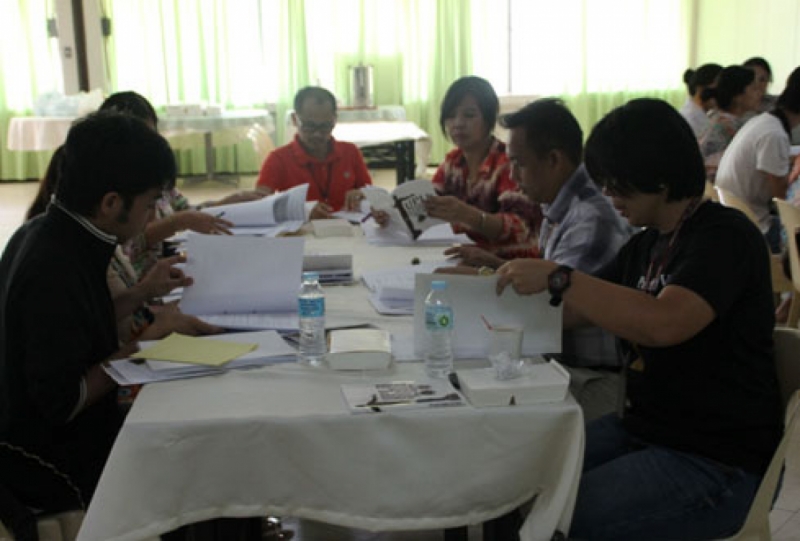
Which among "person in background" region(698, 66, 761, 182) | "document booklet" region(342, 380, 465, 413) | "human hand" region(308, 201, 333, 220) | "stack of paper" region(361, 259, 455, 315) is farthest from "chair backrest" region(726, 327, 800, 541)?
"person in background" region(698, 66, 761, 182)

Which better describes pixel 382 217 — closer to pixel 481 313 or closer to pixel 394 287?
pixel 394 287

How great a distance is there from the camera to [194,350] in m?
1.57

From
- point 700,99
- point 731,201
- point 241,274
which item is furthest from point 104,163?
point 700,99

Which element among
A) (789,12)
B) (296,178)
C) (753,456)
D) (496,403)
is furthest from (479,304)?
(789,12)

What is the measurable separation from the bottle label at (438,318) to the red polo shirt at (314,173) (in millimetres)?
2180

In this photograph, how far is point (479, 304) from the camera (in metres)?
1.58

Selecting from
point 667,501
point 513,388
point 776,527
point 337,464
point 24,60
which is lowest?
point 776,527

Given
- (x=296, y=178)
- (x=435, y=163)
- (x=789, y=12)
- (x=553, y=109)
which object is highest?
(x=789, y=12)

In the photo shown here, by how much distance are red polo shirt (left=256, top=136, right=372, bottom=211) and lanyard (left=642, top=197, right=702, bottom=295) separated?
216cm

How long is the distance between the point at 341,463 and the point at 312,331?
35 centimetres

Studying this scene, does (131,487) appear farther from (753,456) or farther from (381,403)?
(753,456)

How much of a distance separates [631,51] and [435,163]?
2.58 m

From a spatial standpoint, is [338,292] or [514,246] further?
[514,246]

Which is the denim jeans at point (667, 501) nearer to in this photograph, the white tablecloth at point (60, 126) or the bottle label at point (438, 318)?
the bottle label at point (438, 318)
